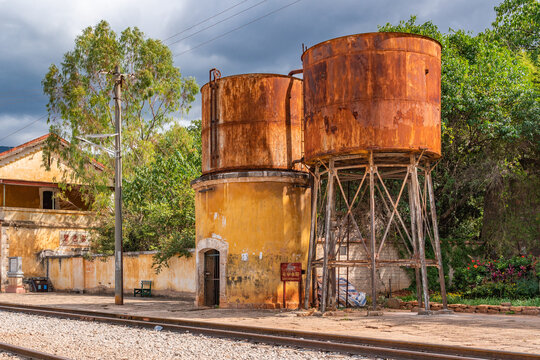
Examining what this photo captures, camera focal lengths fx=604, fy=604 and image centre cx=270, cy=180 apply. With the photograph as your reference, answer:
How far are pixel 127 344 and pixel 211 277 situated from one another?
8.69 meters

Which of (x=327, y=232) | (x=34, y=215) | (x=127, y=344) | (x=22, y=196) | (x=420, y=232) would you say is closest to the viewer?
(x=127, y=344)

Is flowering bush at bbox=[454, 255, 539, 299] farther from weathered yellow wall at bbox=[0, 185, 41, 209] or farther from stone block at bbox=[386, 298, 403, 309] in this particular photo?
weathered yellow wall at bbox=[0, 185, 41, 209]

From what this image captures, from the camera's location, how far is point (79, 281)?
103ft

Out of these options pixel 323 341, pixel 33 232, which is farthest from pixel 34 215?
pixel 323 341

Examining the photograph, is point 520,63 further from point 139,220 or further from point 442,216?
point 139,220

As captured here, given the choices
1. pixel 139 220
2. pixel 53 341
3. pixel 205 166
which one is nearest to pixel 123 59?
pixel 139 220

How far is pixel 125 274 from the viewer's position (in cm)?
2792

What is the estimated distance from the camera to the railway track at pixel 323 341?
867 cm

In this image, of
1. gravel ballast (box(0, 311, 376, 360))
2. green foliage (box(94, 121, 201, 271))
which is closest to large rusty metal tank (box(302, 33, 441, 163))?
gravel ballast (box(0, 311, 376, 360))

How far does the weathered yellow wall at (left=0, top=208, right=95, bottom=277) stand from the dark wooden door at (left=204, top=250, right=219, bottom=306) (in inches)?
714

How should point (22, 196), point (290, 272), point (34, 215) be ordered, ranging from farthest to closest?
point (22, 196)
point (34, 215)
point (290, 272)

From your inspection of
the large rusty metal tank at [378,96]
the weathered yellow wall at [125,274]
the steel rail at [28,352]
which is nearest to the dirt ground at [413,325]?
the large rusty metal tank at [378,96]

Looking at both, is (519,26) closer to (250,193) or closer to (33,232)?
(250,193)

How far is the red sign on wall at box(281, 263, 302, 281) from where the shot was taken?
17844mm
